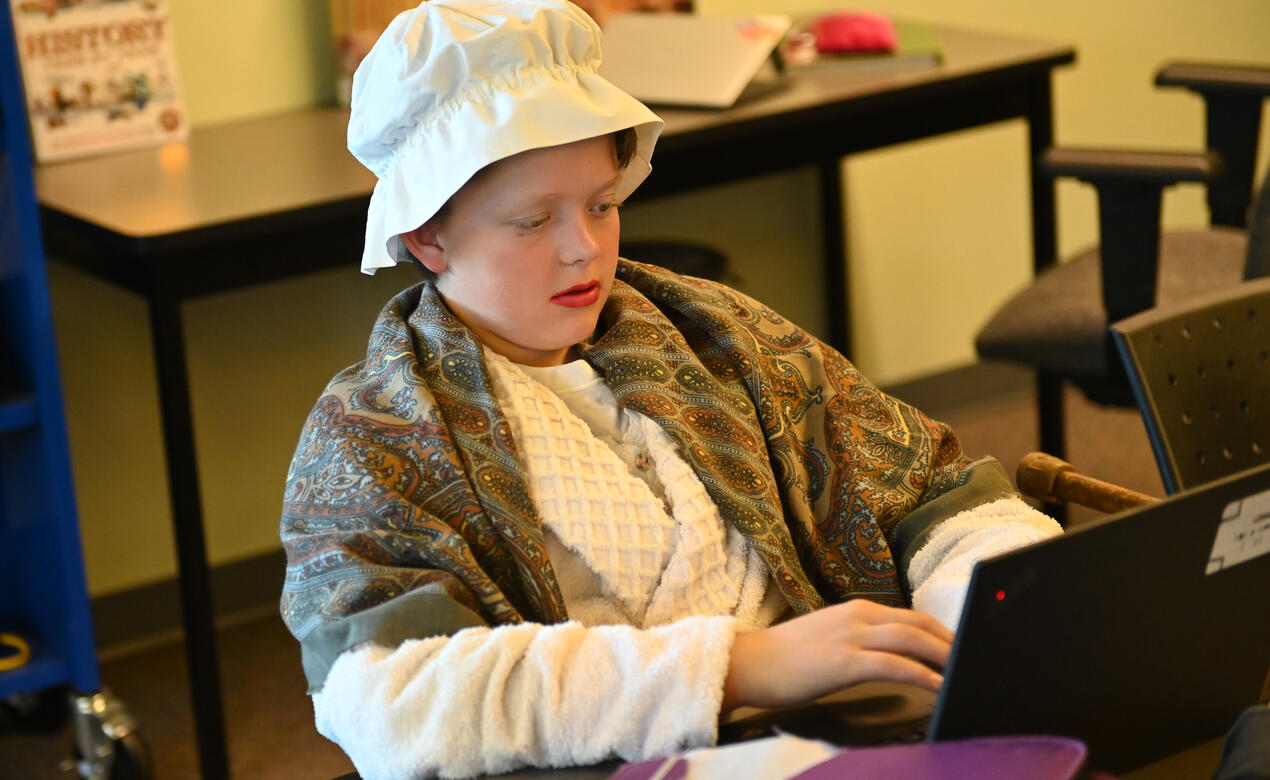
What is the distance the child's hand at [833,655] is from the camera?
0.91 meters

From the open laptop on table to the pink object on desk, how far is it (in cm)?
177

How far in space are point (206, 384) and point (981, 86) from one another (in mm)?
1368

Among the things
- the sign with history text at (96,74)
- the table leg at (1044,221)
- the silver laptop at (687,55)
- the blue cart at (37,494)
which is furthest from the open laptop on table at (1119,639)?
the sign with history text at (96,74)

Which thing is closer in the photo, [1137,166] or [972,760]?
[972,760]

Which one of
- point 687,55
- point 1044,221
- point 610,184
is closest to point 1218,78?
point 1044,221

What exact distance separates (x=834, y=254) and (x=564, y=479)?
2.10 metres

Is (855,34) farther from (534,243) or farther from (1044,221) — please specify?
(534,243)

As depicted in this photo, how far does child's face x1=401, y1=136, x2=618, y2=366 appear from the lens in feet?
3.69

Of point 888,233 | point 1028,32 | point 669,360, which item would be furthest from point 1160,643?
point 1028,32

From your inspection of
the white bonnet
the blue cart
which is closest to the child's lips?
the white bonnet

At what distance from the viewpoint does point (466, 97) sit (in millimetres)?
1099

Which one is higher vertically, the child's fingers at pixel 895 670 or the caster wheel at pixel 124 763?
the child's fingers at pixel 895 670

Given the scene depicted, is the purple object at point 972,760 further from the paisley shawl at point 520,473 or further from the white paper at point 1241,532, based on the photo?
the paisley shawl at point 520,473

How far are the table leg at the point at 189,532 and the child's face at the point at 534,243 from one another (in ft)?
2.75
